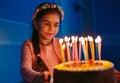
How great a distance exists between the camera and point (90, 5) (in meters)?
3.47

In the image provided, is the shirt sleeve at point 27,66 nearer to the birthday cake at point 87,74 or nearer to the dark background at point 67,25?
the birthday cake at point 87,74

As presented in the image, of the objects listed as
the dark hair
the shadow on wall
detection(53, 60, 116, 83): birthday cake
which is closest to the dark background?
the shadow on wall

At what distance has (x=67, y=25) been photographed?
296cm

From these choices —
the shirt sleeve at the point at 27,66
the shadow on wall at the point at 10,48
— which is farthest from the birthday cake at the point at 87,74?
the shadow on wall at the point at 10,48

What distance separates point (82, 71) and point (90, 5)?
2.70 m

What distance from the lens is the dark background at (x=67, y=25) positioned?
67.2 inches

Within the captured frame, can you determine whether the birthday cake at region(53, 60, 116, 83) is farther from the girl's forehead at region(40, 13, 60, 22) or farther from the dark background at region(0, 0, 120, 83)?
the dark background at region(0, 0, 120, 83)

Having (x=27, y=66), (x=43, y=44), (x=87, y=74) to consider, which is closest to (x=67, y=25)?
(x=43, y=44)

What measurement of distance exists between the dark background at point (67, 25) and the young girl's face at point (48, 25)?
40 cm

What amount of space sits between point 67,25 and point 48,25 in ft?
5.44

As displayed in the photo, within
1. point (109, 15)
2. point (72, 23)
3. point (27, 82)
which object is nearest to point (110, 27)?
point (109, 15)

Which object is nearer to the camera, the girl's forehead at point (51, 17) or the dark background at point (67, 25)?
the girl's forehead at point (51, 17)

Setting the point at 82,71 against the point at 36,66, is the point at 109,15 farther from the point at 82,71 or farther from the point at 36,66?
the point at 82,71

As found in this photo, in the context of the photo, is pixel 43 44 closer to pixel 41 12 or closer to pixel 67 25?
pixel 41 12
